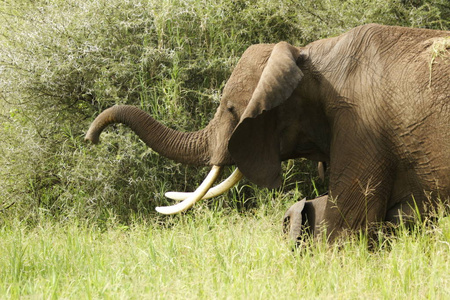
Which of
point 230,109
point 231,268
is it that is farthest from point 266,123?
point 231,268

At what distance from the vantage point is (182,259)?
457 centimetres

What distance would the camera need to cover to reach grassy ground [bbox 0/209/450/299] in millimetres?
3588

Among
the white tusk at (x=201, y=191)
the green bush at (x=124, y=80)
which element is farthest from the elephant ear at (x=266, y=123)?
the green bush at (x=124, y=80)

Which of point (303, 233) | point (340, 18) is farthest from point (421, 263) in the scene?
point (340, 18)

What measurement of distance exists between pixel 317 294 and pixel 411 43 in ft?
6.49

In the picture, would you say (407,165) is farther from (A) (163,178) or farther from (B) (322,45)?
(A) (163,178)

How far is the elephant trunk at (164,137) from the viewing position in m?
5.18

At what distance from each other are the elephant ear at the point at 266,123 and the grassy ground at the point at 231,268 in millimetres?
547

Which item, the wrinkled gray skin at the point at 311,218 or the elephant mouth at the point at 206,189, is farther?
the elephant mouth at the point at 206,189

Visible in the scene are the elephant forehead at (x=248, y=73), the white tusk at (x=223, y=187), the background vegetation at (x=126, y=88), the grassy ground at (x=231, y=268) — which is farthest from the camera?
the background vegetation at (x=126, y=88)

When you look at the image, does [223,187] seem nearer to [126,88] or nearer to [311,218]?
[311,218]

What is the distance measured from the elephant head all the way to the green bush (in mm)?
1518

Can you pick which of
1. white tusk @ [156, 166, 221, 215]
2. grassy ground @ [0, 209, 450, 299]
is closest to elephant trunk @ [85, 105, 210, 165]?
white tusk @ [156, 166, 221, 215]

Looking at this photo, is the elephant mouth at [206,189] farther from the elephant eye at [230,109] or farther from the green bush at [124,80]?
the green bush at [124,80]
